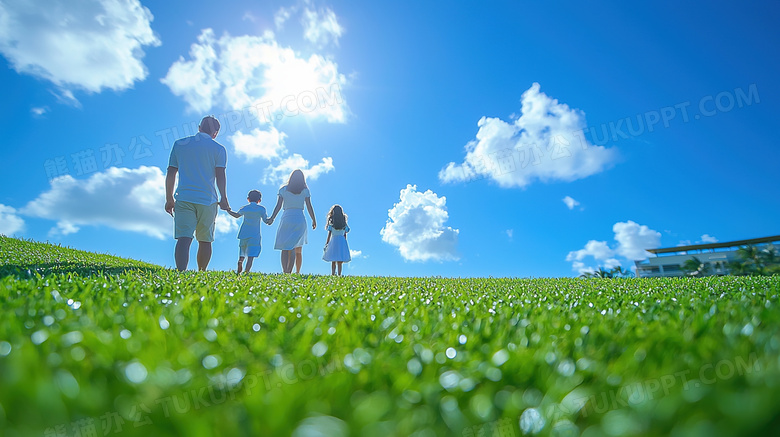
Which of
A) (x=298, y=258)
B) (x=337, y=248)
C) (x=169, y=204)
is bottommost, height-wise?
(x=298, y=258)

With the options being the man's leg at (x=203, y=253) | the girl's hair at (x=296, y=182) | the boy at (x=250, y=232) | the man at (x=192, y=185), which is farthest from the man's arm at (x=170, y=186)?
the girl's hair at (x=296, y=182)

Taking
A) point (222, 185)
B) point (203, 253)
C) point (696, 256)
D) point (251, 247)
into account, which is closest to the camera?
point (222, 185)

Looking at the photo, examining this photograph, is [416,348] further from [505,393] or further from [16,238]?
[16,238]

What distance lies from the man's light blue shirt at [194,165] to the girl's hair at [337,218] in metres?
6.43

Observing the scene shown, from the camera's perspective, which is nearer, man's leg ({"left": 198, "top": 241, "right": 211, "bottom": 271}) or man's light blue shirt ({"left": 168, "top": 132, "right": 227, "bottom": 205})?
man's light blue shirt ({"left": 168, "top": 132, "right": 227, "bottom": 205})

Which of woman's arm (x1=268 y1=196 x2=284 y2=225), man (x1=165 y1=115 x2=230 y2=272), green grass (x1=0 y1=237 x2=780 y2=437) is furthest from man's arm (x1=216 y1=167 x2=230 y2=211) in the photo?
green grass (x1=0 y1=237 x2=780 y2=437)

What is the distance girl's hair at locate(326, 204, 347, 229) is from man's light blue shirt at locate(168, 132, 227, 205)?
6428 mm

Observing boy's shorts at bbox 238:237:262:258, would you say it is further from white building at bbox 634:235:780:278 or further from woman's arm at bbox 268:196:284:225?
white building at bbox 634:235:780:278

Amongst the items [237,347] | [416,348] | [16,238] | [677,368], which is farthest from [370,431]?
[16,238]

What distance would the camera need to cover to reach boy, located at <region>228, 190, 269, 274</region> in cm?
1096

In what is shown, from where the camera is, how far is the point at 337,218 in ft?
45.2

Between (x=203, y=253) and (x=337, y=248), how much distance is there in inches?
227

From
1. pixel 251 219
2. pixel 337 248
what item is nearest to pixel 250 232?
pixel 251 219

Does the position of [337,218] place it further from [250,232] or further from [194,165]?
[194,165]
